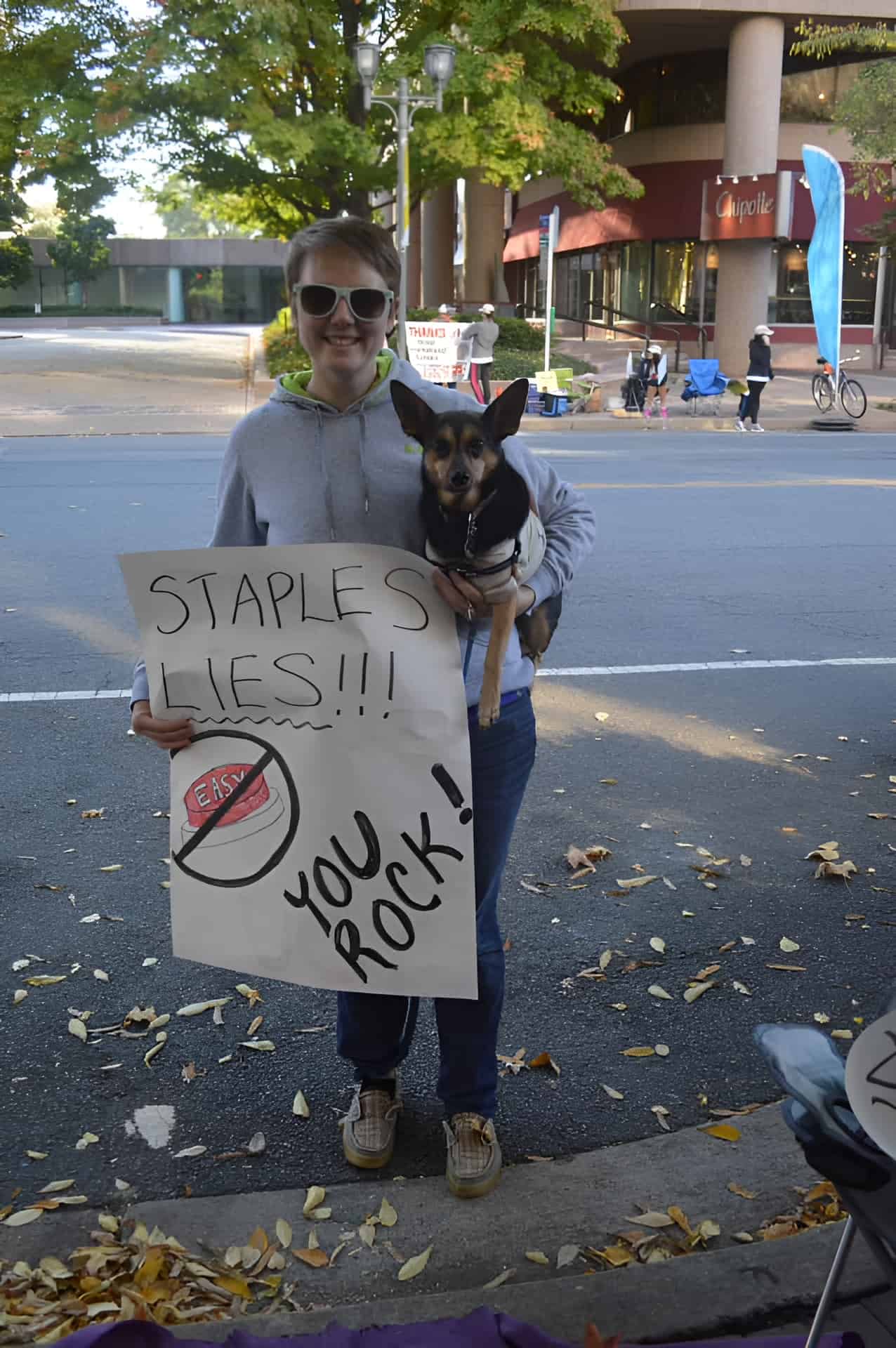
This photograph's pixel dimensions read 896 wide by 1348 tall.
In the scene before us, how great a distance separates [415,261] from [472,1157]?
172ft

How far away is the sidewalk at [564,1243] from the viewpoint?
2.53 meters

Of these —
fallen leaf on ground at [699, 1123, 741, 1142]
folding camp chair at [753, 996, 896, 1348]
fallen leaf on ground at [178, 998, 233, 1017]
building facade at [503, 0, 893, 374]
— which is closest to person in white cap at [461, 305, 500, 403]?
building facade at [503, 0, 893, 374]

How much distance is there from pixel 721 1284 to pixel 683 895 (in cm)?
191

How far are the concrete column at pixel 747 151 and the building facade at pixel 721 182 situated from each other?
0.03 metres

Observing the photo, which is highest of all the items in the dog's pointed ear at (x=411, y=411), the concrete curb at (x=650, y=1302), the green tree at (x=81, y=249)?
the green tree at (x=81, y=249)

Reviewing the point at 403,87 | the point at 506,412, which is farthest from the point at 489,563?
the point at 403,87

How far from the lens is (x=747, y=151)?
31.8 metres

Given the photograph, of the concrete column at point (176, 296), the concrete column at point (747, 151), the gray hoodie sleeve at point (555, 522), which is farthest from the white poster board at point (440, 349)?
the concrete column at point (176, 296)

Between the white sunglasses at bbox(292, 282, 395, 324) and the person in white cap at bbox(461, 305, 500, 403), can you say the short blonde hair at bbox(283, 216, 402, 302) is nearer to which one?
the white sunglasses at bbox(292, 282, 395, 324)

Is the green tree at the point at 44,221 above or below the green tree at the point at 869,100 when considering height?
above

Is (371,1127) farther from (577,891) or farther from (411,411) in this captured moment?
(411,411)

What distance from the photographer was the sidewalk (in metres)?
2.53

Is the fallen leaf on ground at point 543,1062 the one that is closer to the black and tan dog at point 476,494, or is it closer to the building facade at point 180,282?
the black and tan dog at point 476,494

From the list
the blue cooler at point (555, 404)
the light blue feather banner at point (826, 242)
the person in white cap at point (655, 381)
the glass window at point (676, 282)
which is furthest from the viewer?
the glass window at point (676, 282)
